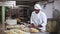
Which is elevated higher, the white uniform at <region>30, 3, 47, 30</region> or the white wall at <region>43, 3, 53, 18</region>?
the white wall at <region>43, 3, 53, 18</region>

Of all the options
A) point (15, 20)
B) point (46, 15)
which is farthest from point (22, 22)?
point (46, 15)

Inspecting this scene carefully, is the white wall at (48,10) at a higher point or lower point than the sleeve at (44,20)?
higher

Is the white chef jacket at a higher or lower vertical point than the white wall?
lower

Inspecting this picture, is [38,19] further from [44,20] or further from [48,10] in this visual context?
[48,10]

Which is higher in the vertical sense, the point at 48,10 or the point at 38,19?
the point at 48,10

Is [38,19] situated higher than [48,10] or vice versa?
[48,10]

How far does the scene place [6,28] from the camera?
6.10ft

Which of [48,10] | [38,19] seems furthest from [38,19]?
[48,10]

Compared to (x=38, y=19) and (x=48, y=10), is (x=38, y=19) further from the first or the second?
(x=48, y=10)

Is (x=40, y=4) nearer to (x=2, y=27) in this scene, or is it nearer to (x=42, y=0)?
(x=42, y=0)

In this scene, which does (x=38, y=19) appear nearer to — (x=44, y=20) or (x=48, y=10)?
(x=44, y=20)

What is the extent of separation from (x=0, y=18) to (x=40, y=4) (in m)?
0.49

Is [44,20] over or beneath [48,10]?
beneath

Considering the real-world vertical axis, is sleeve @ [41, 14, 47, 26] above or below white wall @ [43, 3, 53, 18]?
Result: below
